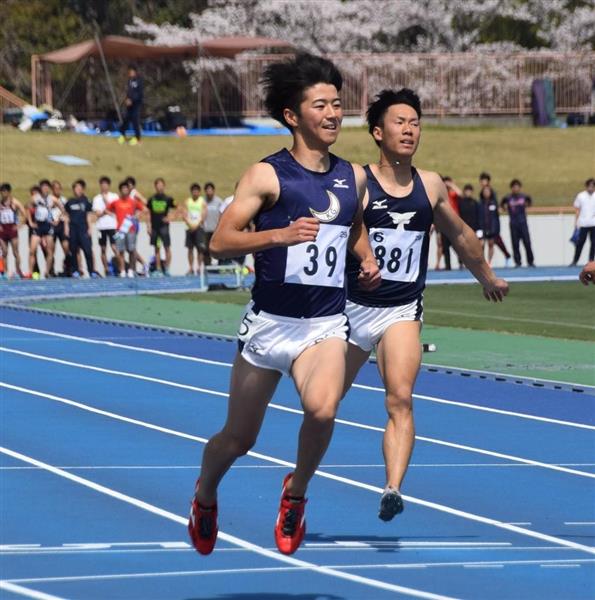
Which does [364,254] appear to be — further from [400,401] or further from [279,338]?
[400,401]

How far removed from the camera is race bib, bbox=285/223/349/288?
7966 millimetres

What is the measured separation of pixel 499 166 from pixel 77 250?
23.8 meters

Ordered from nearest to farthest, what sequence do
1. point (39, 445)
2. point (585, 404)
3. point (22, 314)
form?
A: point (39, 445)
point (585, 404)
point (22, 314)

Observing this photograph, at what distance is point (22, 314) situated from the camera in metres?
26.4

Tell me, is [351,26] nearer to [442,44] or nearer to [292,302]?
[442,44]

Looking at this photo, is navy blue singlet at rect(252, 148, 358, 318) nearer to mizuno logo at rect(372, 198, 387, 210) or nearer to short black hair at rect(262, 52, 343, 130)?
short black hair at rect(262, 52, 343, 130)

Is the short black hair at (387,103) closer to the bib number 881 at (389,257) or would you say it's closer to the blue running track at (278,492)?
the bib number 881 at (389,257)

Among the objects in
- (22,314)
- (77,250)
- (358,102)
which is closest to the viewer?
(22,314)

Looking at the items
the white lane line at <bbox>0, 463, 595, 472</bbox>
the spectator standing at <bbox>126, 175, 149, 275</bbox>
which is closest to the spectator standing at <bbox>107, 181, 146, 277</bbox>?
the spectator standing at <bbox>126, 175, 149, 275</bbox>

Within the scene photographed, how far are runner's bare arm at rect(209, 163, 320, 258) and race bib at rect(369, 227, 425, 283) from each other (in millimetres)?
1937

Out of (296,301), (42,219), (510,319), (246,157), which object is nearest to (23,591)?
(296,301)

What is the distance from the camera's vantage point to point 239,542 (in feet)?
29.3

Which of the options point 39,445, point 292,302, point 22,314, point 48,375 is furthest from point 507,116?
point 292,302

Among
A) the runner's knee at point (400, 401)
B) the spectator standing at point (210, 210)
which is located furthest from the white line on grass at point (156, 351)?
the spectator standing at point (210, 210)
